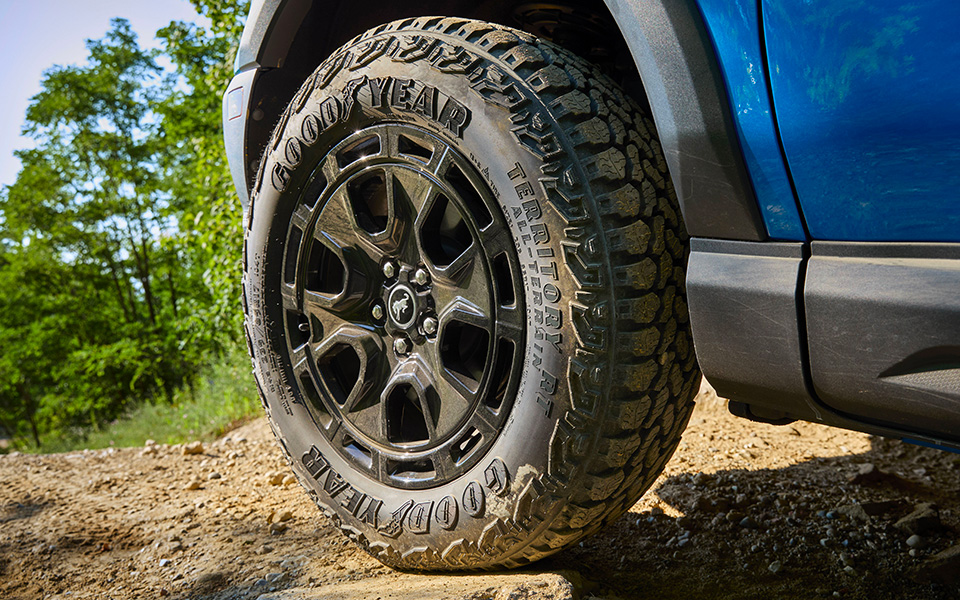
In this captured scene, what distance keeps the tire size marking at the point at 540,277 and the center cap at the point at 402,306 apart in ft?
1.35

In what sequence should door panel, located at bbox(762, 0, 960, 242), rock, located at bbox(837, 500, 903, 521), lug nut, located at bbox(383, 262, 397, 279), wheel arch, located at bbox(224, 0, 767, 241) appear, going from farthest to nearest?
1. rock, located at bbox(837, 500, 903, 521)
2. lug nut, located at bbox(383, 262, 397, 279)
3. wheel arch, located at bbox(224, 0, 767, 241)
4. door panel, located at bbox(762, 0, 960, 242)

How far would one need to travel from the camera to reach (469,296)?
1729mm

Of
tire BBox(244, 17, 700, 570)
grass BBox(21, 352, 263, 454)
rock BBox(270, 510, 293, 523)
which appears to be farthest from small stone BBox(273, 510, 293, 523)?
grass BBox(21, 352, 263, 454)

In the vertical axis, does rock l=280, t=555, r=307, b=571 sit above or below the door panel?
below

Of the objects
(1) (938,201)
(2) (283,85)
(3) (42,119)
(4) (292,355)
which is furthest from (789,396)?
(3) (42,119)

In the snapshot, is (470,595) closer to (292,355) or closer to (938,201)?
(292,355)

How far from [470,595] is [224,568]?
100 cm

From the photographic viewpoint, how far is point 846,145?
3.94ft

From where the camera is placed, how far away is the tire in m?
1.51

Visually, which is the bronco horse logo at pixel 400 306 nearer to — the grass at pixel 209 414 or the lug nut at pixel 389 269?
the lug nut at pixel 389 269

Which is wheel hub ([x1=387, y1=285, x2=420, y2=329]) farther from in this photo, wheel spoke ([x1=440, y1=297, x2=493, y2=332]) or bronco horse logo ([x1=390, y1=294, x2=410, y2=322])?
wheel spoke ([x1=440, y1=297, x2=493, y2=332])

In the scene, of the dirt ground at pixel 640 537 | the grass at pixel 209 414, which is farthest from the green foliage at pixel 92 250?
the dirt ground at pixel 640 537

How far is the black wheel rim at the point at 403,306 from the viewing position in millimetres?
1696

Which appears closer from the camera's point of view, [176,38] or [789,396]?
[789,396]
